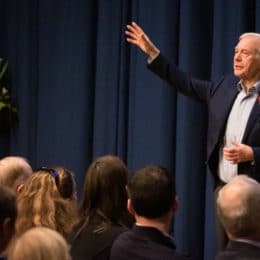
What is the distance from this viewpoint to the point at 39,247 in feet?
4.96

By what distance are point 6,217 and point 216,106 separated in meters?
1.73

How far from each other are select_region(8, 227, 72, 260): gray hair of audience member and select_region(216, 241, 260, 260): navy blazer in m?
0.63

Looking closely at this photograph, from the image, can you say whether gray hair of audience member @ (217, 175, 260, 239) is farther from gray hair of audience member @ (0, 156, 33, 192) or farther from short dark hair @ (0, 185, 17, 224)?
gray hair of audience member @ (0, 156, 33, 192)

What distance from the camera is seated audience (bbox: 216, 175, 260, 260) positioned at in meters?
2.00

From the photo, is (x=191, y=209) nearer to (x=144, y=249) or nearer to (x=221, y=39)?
(x=221, y=39)

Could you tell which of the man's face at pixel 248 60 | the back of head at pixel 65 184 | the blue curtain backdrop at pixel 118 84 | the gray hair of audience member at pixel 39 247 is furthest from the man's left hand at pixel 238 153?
the gray hair of audience member at pixel 39 247

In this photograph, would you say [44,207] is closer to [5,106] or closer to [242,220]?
[242,220]

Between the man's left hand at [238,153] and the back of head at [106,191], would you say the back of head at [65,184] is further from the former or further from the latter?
the man's left hand at [238,153]

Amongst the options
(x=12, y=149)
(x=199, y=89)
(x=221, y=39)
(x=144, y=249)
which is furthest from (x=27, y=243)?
(x=12, y=149)

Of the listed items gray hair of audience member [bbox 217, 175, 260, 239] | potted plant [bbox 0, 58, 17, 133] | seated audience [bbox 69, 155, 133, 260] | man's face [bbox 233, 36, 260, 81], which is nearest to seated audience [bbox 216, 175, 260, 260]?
gray hair of audience member [bbox 217, 175, 260, 239]

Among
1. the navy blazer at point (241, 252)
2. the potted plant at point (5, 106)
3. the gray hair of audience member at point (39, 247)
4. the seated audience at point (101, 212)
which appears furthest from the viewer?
the potted plant at point (5, 106)

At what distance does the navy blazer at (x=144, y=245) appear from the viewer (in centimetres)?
204

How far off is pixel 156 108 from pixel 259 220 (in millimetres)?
2567

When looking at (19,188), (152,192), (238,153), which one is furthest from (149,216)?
(238,153)
